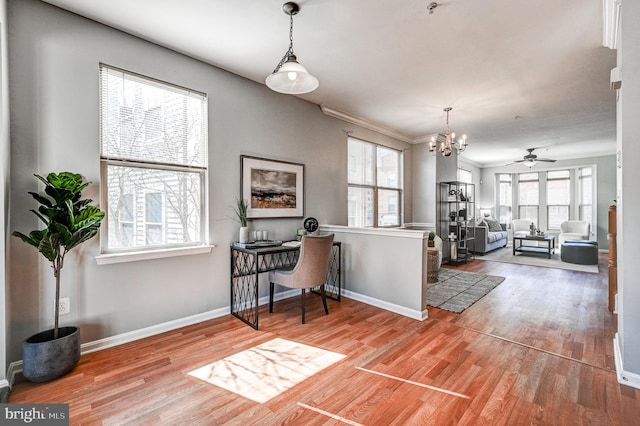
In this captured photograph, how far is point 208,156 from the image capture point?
9.98ft

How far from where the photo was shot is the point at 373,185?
5.25 metres

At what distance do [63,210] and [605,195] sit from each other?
11.1m

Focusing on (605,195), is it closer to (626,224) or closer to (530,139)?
(530,139)

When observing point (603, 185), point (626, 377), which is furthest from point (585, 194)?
point (626, 377)

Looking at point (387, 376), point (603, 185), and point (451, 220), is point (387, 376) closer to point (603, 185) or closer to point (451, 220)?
point (451, 220)

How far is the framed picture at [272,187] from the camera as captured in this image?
133 inches

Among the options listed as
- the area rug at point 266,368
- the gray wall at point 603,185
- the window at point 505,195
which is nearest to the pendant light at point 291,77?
the area rug at point 266,368

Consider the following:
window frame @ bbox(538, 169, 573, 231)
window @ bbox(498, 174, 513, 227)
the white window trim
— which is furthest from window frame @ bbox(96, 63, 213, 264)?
window frame @ bbox(538, 169, 573, 231)

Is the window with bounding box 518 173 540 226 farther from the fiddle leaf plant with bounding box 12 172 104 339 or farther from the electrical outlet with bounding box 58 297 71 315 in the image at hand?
the electrical outlet with bounding box 58 297 71 315

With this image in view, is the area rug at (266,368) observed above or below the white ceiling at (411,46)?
below

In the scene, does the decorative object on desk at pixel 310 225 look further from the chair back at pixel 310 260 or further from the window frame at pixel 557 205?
the window frame at pixel 557 205

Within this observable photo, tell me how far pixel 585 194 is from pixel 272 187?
9471 millimetres

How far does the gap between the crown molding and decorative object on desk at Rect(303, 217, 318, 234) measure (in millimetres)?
1673

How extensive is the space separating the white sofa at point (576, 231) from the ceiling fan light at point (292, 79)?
834 cm
